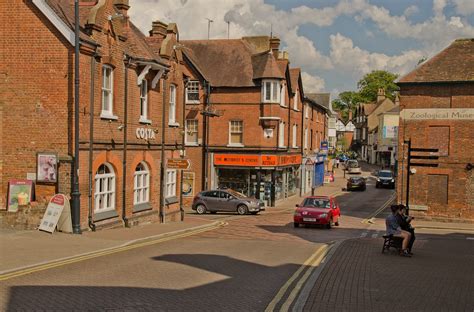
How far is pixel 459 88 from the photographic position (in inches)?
1224

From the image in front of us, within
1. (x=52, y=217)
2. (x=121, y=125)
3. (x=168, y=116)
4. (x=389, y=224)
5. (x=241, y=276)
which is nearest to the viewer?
(x=241, y=276)

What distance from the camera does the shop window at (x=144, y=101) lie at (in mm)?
23808

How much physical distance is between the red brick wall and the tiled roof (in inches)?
468

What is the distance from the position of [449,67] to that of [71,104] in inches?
888

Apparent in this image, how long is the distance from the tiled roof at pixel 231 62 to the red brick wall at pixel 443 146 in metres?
→ 11.9

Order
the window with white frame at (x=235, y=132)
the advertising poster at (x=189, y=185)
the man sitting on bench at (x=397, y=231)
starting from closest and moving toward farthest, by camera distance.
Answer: the man sitting on bench at (x=397, y=231) < the advertising poster at (x=189, y=185) < the window with white frame at (x=235, y=132)

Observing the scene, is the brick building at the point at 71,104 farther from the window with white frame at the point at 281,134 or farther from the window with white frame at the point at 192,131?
the window with white frame at the point at 281,134

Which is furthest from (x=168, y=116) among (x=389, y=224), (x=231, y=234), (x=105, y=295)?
(x=105, y=295)

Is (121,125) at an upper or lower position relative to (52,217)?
upper

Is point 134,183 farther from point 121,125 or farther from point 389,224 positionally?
point 389,224

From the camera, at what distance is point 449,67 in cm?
3198

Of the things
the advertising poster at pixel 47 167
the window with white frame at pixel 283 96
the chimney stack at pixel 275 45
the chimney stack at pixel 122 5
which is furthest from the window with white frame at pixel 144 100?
the chimney stack at pixel 275 45

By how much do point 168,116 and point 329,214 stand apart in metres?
9.00

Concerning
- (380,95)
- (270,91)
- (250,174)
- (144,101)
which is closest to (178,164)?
(144,101)
